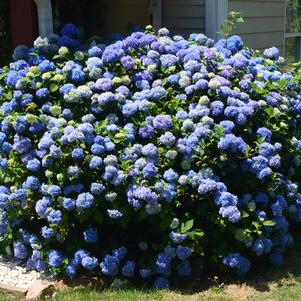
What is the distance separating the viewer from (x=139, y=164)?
14.3 feet

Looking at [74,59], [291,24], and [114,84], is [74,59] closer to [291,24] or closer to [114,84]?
[114,84]

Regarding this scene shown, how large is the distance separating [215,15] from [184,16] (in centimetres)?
45

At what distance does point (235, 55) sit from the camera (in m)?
5.36

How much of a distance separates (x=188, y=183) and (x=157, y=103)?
72 cm

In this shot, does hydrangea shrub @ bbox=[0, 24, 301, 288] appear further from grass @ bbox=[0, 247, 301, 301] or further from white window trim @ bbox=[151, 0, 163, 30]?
white window trim @ bbox=[151, 0, 163, 30]

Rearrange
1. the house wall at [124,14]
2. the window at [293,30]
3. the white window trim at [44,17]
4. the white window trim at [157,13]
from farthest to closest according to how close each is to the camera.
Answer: the window at [293,30]
the house wall at [124,14]
the white window trim at [157,13]
the white window trim at [44,17]

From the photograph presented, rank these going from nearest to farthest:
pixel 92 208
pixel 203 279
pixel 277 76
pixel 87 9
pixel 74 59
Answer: pixel 92 208
pixel 203 279
pixel 74 59
pixel 277 76
pixel 87 9

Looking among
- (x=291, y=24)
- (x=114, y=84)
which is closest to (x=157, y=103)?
(x=114, y=84)

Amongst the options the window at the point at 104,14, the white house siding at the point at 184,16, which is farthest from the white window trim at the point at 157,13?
the window at the point at 104,14

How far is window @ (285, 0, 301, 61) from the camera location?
8598 mm

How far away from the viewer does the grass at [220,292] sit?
4.32 m

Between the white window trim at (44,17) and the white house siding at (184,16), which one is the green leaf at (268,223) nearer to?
the white window trim at (44,17)

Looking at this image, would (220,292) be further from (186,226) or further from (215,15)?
(215,15)

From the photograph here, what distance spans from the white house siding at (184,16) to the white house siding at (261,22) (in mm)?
360
